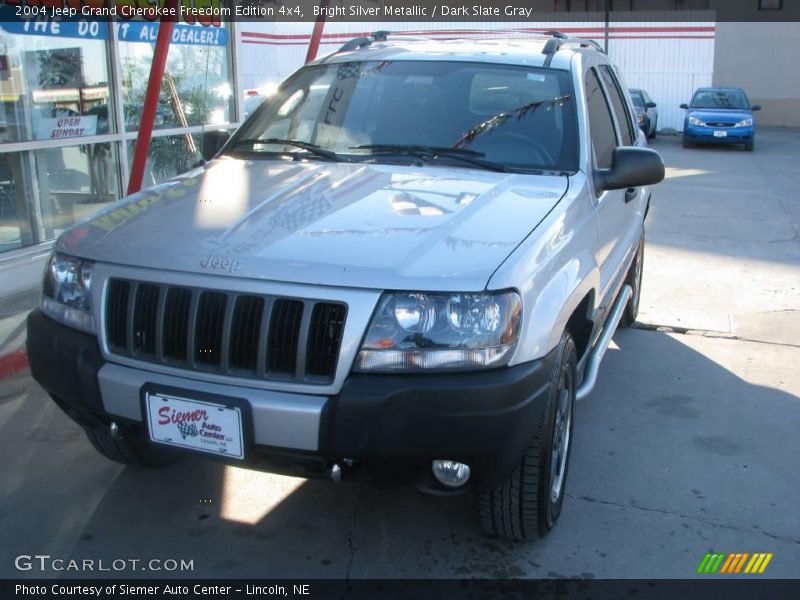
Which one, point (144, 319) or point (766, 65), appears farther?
point (766, 65)

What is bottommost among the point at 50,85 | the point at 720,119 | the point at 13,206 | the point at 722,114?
the point at 720,119

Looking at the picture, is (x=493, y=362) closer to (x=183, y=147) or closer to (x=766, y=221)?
(x=183, y=147)

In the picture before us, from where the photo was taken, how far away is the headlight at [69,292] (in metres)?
3.02

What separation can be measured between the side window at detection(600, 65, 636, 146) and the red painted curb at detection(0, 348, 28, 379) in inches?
147

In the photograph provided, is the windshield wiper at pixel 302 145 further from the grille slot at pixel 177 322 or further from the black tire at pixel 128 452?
the black tire at pixel 128 452

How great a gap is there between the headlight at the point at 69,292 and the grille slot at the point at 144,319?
8.2 inches

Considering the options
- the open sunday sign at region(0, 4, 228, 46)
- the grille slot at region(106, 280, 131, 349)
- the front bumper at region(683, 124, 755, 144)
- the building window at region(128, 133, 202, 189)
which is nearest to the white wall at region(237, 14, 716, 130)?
the front bumper at region(683, 124, 755, 144)

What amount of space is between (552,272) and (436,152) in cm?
110

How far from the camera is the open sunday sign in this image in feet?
21.0

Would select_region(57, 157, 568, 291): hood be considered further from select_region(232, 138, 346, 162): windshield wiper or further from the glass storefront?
the glass storefront

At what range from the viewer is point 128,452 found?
11.9ft

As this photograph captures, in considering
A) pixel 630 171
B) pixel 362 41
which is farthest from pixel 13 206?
pixel 630 171

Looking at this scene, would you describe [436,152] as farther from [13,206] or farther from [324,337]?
[13,206]
